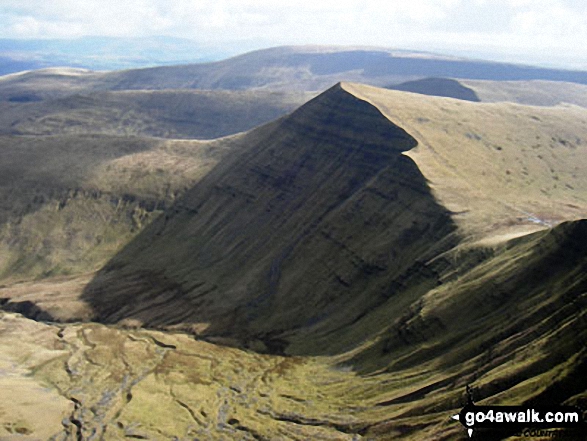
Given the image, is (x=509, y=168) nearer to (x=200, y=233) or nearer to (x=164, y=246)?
(x=200, y=233)

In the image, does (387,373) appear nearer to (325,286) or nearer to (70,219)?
(325,286)

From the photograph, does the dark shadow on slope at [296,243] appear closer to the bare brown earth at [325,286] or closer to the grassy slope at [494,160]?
the bare brown earth at [325,286]

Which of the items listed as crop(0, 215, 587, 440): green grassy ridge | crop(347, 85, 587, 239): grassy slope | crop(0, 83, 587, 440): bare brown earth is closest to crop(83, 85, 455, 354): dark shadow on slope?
crop(0, 83, 587, 440): bare brown earth

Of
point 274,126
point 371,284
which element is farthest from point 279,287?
point 274,126

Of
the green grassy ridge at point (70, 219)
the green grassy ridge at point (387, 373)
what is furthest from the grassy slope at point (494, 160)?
the green grassy ridge at point (70, 219)

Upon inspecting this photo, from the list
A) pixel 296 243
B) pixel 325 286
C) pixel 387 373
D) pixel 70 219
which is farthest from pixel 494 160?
pixel 70 219

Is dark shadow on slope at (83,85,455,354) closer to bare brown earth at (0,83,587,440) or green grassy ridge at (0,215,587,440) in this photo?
bare brown earth at (0,83,587,440)

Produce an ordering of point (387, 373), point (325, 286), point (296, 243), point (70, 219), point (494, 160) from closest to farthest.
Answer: point (387, 373) → point (325, 286) → point (296, 243) → point (494, 160) → point (70, 219)
